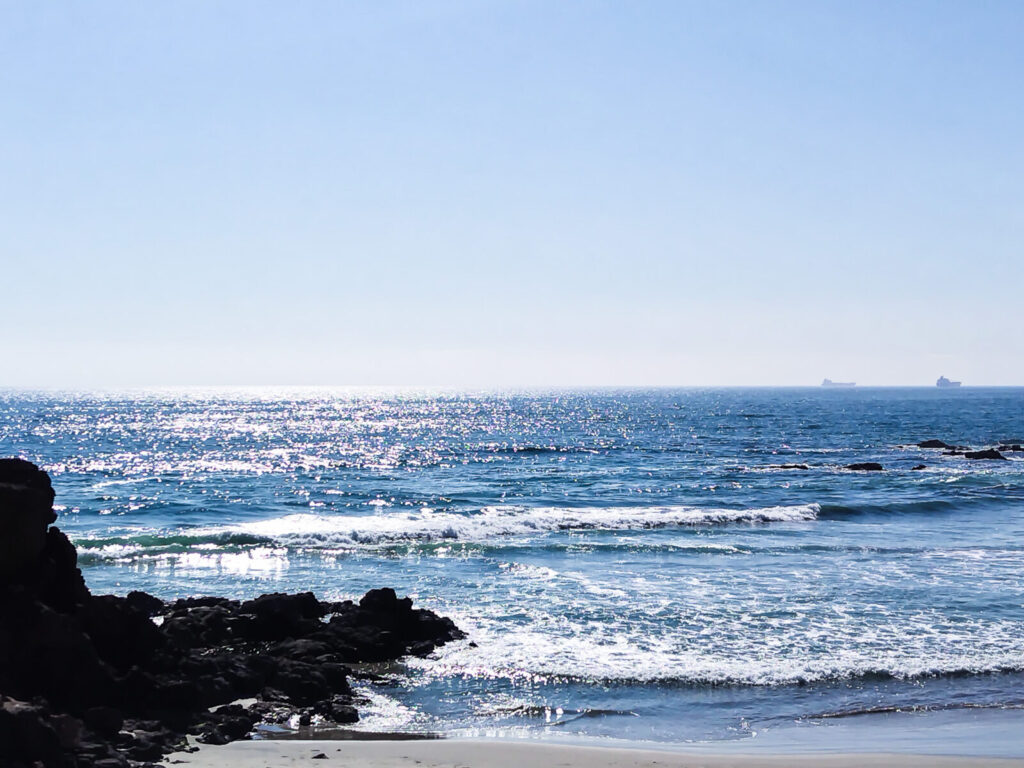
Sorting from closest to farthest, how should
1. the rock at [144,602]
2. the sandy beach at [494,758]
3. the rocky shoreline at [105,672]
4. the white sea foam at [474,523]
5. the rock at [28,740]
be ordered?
the rock at [28,740] < the rocky shoreline at [105,672] < the sandy beach at [494,758] < the rock at [144,602] < the white sea foam at [474,523]

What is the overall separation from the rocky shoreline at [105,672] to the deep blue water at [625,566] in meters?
1.50

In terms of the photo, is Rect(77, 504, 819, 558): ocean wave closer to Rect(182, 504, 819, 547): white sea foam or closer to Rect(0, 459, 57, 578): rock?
Rect(182, 504, 819, 547): white sea foam

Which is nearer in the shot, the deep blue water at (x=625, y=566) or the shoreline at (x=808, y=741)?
the shoreline at (x=808, y=741)

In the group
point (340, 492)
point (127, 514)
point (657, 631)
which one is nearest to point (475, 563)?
point (657, 631)

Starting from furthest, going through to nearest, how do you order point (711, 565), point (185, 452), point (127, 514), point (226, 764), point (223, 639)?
point (185, 452)
point (127, 514)
point (711, 565)
point (223, 639)
point (226, 764)

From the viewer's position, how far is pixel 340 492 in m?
51.9

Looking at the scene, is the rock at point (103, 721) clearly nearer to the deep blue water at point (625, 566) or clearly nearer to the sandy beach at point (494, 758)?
the sandy beach at point (494, 758)

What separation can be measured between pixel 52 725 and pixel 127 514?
33257mm

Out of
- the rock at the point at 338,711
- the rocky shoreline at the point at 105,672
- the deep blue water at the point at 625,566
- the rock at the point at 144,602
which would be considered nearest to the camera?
the rocky shoreline at the point at 105,672

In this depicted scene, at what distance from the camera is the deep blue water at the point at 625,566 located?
1582 centimetres

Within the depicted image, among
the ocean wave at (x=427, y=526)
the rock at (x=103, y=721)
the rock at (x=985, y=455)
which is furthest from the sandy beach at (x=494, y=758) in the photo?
the rock at (x=985, y=455)

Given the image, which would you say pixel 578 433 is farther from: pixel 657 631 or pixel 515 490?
pixel 657 631

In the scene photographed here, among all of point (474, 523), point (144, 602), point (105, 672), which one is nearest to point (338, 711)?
point (105, 672)

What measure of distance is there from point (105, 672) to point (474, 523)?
25.3 m
